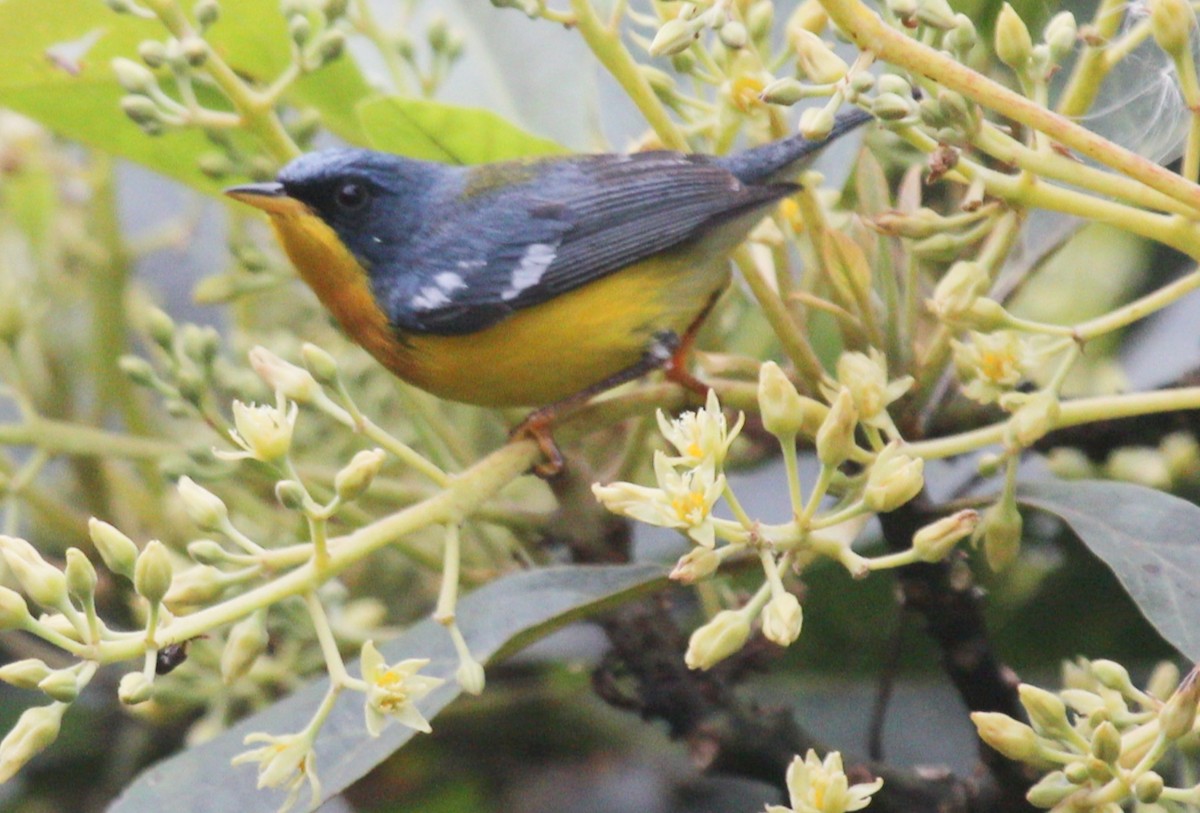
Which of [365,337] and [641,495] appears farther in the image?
[365,337]

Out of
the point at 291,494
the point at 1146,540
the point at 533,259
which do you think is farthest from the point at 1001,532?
the point at 533,259

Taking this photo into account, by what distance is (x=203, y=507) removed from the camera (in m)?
1.35

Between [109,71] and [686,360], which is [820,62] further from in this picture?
[109,71]

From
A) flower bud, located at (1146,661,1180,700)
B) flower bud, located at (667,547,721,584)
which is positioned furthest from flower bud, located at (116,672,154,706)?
flower bud, located at (1146,661,1180,700)

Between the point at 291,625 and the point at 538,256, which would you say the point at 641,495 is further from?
the point at 538,256

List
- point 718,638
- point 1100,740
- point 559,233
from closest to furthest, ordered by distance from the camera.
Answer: point 1100,740
point 718,638
point 559,233

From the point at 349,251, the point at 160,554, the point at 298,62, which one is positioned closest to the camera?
the point at 160,554

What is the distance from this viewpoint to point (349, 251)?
7.84 feet

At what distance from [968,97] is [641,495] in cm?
48

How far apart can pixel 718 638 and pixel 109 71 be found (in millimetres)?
1395

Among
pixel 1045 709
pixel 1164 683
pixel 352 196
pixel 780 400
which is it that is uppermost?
pixel 780 400

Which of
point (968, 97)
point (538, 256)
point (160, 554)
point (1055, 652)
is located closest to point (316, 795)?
point (160, 554)

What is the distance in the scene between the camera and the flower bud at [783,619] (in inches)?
46.9


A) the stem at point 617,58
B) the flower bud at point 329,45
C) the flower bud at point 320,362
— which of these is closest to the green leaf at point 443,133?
the flower bud at point 329,45
